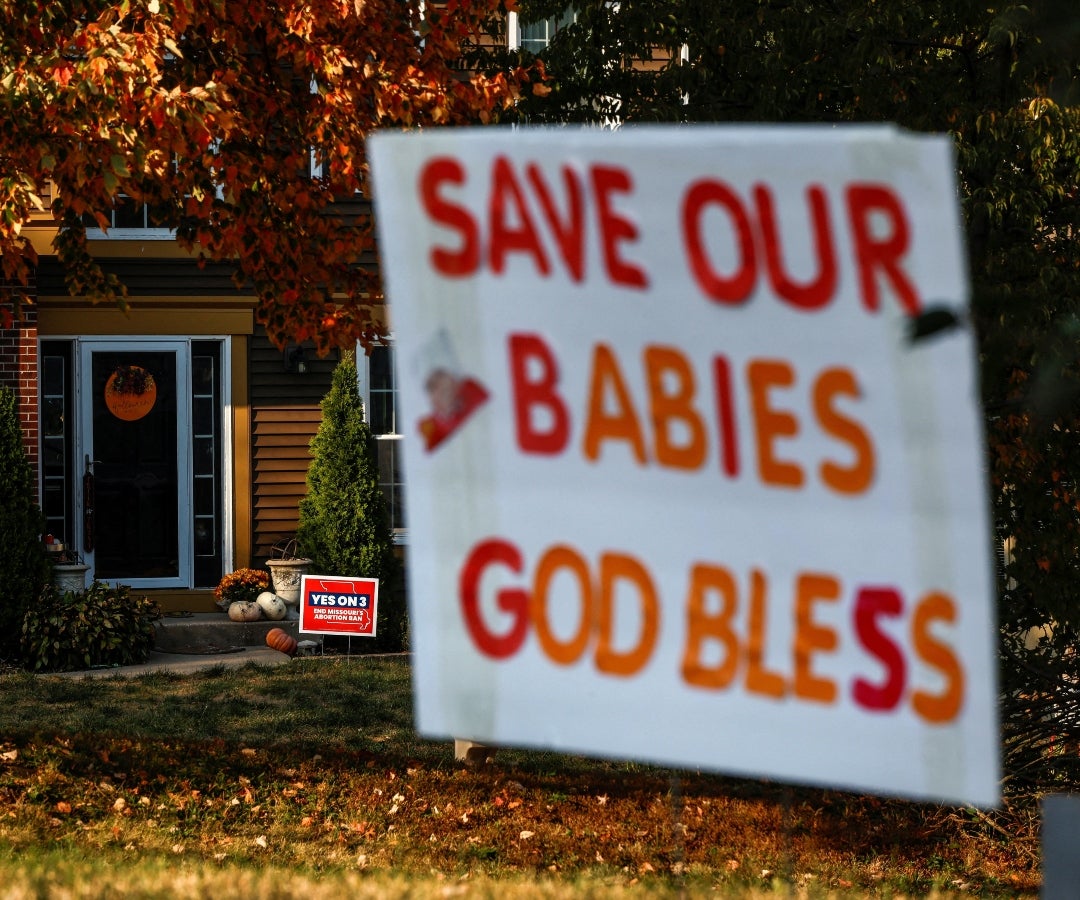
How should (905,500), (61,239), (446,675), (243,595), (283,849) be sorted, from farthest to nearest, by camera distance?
(243,595)
(61,239)
(283,849)
(446,675)
(905,500)

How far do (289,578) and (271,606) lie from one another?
1.46 feet

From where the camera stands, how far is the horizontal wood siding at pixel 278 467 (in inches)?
567

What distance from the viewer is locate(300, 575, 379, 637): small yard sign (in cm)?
1200

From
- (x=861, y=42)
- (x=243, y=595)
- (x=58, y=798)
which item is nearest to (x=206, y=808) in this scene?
(x=58, y=798)

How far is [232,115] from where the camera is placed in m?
7.06

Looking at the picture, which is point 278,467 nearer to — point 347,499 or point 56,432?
point 347,499

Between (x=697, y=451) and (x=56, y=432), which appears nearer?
(x=697, y=451)

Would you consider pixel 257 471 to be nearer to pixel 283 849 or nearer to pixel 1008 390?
pixel 283 849

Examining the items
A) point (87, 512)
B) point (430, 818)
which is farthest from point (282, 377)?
point (430, 818)

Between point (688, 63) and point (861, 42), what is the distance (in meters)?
1.45

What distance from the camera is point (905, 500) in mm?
2740

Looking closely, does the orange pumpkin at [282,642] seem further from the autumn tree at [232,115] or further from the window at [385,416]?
the autumn tree at [232,115]

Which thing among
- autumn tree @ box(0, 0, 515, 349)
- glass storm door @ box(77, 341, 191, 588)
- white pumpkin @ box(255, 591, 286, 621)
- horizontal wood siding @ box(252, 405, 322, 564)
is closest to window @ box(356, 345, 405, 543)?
horizontal wood siding @ box(252, 405, 322, 564)

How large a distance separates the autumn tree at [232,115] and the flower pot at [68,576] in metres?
5.08
